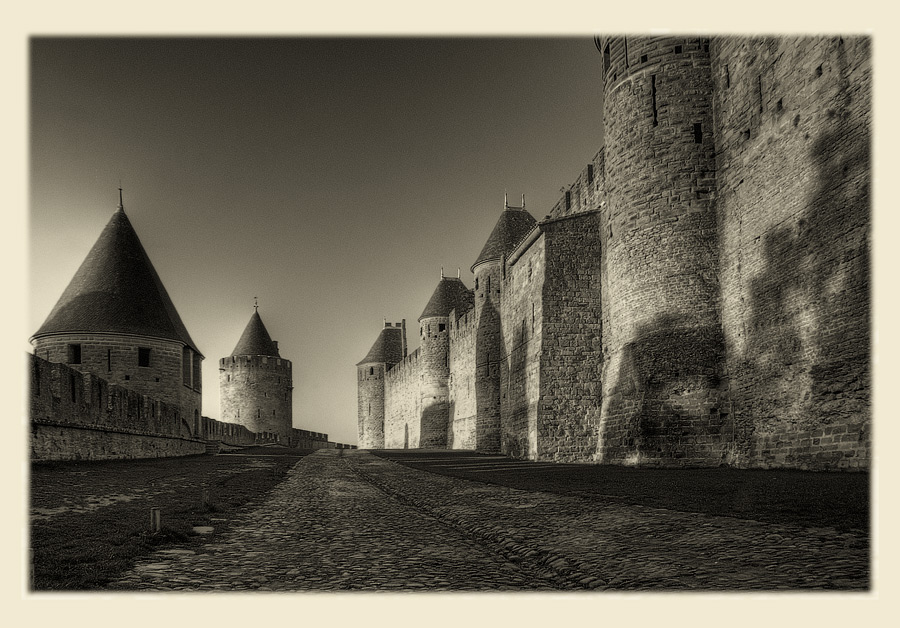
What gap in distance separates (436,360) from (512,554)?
108ft

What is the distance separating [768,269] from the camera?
1198cm

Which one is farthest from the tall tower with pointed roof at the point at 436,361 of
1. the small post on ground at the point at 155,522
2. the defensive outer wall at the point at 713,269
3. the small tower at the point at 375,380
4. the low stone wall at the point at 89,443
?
the small post on ground at the point at 155,522

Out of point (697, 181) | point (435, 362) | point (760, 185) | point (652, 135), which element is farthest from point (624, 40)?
point (435, 362)

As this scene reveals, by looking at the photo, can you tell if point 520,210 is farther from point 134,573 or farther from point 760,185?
point 134,573

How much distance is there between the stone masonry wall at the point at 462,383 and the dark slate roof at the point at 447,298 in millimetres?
3147

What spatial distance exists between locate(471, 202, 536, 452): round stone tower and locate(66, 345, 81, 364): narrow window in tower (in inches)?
548

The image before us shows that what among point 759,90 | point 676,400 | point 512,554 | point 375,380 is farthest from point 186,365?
point 375,380

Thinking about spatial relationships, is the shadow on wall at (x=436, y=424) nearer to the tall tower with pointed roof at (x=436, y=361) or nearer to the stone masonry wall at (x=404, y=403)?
the tall tower with pointed roof at (x=436, y=361)

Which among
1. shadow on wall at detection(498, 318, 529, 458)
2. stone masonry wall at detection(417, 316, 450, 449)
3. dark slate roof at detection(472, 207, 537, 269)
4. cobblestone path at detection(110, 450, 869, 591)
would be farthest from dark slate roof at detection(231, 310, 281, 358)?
cobblestone path at detection(110, 450, 869, 591)

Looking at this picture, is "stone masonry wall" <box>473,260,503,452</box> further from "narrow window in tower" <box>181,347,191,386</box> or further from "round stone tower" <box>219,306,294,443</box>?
"round stone tower" <box>219,306,294,443</box>

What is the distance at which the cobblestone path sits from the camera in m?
3.22

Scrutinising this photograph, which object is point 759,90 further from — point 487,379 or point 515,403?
point 487,379

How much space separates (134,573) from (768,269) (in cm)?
1105

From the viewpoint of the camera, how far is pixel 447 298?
3912 cm
